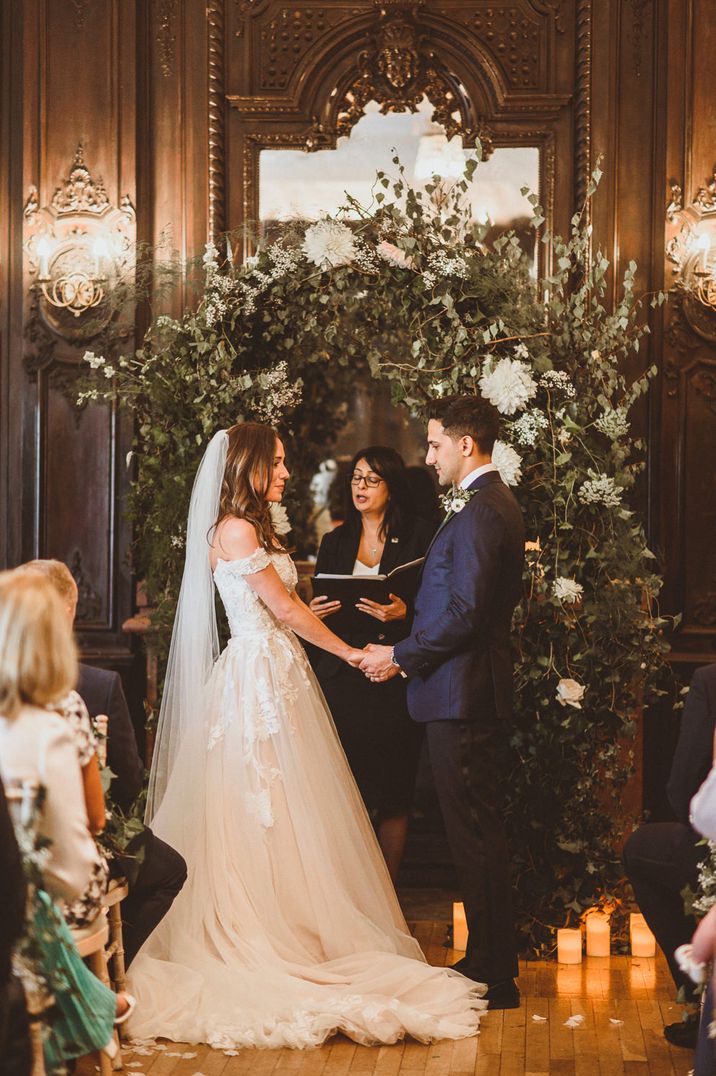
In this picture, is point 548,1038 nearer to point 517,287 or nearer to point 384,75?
point 517,287

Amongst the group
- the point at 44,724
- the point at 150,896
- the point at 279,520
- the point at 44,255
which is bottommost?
the point at 150,896

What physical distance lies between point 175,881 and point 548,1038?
4.07ft

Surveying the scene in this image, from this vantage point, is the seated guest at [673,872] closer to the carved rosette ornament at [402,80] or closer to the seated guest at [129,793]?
the seated guest at [129,793]

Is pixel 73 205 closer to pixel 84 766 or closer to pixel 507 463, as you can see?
pixel 507 463

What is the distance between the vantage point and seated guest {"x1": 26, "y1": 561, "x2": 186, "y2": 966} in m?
3.41

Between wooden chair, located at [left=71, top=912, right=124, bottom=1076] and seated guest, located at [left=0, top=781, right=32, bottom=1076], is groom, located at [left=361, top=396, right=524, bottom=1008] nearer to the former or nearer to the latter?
wooden chair, located at [left=71, top=912, right=124, bottom=1076]

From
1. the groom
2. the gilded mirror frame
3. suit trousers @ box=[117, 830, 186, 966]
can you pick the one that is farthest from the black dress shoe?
the gilded mirror frame

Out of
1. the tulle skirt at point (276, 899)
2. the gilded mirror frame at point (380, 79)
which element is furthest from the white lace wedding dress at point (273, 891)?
the gilded mirror frame at point (380, 79)

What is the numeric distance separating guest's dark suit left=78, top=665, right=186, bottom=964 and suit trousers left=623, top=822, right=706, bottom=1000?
4.61 feet

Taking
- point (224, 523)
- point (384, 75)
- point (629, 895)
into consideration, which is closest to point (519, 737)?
point (629, 895)

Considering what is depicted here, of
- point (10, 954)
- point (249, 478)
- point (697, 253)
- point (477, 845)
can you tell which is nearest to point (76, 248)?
point (249, 478)

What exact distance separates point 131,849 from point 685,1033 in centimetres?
175

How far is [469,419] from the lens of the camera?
4195 mm

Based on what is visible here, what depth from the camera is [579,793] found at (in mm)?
4633
